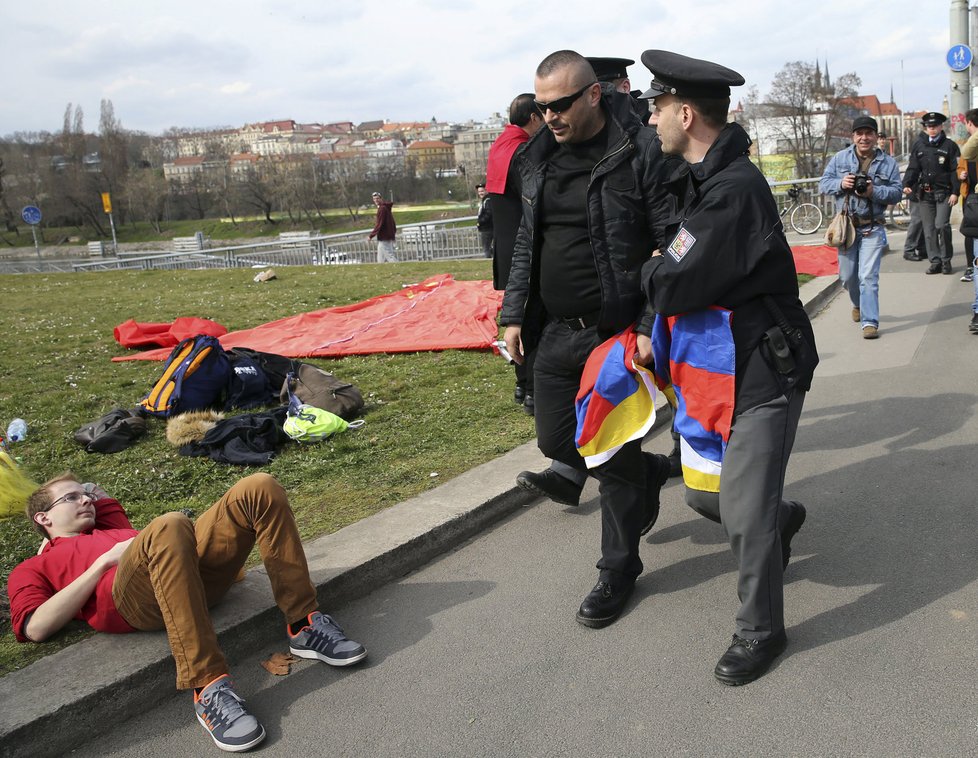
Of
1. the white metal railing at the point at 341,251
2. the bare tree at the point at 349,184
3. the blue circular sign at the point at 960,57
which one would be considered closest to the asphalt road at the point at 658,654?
the blue circular sign at the point at 960,57

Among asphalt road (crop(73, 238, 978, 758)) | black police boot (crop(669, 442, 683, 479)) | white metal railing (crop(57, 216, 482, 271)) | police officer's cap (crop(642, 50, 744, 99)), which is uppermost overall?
police officer's cap (crop(642, 50, 744, 99))

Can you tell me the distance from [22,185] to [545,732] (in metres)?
122

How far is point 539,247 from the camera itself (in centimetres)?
396

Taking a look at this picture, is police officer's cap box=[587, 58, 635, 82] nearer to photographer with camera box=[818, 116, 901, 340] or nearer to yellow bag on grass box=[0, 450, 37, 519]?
photographer with camera box=[818, 116, 901, 340]

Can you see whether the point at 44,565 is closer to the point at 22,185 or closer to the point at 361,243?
the point at 361,243

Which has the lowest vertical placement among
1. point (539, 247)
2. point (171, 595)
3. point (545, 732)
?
point (545, 732)

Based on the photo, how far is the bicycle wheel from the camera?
62.0ft

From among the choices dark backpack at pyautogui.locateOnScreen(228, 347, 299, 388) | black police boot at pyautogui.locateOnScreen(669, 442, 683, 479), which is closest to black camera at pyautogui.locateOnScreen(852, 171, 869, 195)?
black police boot at pyautogui.locateOnScreen(669, 442, 683, 479)

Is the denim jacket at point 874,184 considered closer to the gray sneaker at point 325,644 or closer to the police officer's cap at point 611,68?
the police officer's cap at point 611,68

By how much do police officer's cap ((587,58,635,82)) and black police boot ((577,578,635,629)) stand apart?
3458mm

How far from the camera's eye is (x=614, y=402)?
3.62 metres

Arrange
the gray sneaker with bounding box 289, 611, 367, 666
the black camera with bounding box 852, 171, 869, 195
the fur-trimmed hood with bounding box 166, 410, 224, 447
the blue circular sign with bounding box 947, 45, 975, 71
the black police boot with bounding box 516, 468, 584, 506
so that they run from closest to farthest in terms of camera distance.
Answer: the gray sneaker with bounding box 289, 611, 367, 666, the black police boot with bounding box 516, 468, 584, 506, the fur-trimmed hood with bounding box 166, 410, 224, 447, the black camera with bounding box 852, 171, 869, 195, the blue circular sign with bounding box 947, 45, 975, 71

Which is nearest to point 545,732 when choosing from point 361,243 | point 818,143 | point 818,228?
point 818,228

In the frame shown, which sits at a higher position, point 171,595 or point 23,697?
point 171,595
